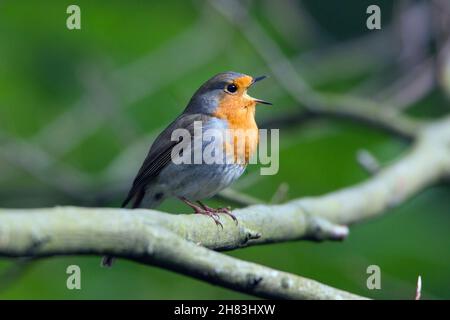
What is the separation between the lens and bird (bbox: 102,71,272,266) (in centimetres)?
354

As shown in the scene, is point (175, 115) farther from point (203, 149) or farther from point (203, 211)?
point (203, 211)

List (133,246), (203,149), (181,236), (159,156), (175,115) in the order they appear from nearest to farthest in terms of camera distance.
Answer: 1. (133,246)
2. (181,236)
3. (203,149)
4. (159,156)
5. (175,115)

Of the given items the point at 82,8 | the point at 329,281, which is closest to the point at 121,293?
the point at 329,281

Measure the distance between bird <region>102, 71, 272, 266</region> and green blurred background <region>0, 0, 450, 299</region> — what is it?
0.55 metres

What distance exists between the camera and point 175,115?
18.4 ft

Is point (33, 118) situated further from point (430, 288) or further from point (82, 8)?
point (430, 288)

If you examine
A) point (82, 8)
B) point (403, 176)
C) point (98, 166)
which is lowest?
point (403, 176)

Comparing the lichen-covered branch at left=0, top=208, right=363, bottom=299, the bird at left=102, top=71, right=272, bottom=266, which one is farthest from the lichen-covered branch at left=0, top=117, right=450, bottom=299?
the bird at left=102, top=71, right=272, bottom=266

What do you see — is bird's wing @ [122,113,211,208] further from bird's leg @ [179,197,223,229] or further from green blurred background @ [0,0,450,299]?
green blurred background @ [0,0,450,299]

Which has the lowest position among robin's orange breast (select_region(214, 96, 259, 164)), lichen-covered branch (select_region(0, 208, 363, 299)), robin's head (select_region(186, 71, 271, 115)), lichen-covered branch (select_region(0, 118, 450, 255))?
lichen-covered branch (select_region(0, 208, 363, 299))

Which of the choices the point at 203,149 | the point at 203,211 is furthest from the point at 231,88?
the point at 203,211

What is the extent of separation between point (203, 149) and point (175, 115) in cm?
202

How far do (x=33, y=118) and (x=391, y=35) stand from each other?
3.18 m
